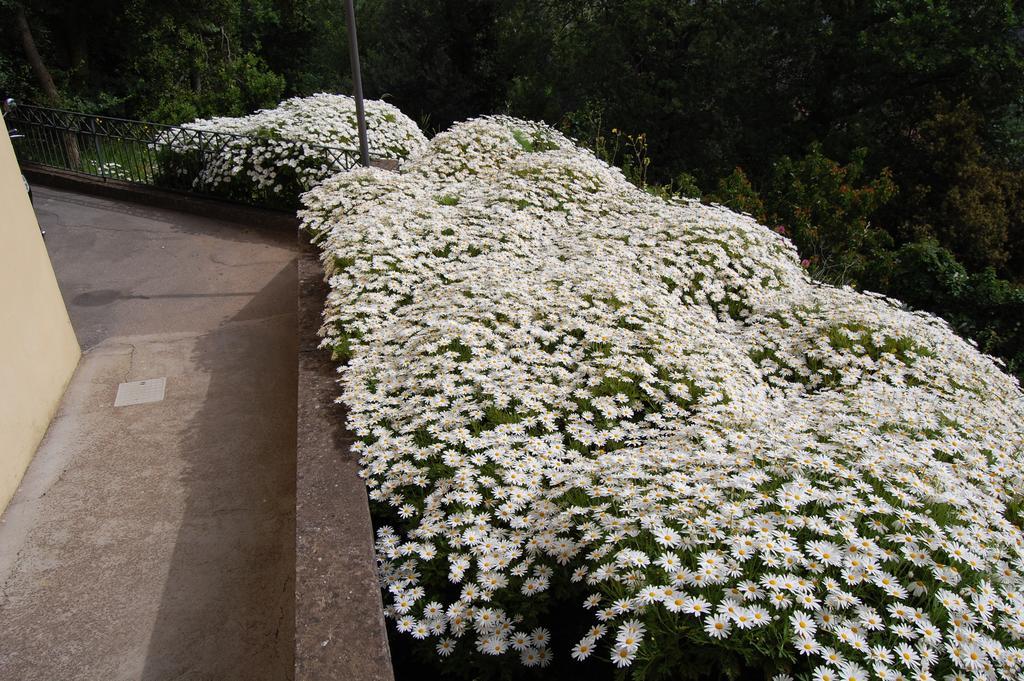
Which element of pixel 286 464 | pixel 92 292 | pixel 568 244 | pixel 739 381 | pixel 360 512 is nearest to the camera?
pixel 360 512

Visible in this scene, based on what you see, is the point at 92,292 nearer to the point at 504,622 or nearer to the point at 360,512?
the point at 360,512

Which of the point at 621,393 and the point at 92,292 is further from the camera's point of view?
the point at 92,292

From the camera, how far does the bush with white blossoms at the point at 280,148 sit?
9047 millimetres

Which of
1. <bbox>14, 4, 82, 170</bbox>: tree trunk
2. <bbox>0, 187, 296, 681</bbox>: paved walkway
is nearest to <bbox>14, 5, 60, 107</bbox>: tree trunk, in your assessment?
<bbox>14, 4, 82, 170</bbox>: tree trunk

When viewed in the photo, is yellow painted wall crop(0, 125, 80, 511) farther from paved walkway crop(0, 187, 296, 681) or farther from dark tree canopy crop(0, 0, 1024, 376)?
dark tree canopy crop(0, 0, 1024, 376)

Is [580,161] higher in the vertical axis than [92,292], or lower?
higher

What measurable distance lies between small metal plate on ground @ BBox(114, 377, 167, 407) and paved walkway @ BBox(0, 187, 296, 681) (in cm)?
8

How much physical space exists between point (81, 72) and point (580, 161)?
1803cm

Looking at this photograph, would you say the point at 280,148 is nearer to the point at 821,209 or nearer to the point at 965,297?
the point at 821,209

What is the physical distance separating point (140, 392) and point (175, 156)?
6.52m

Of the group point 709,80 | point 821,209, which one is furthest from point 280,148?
point 709,80

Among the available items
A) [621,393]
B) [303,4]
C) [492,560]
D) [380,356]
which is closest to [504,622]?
[492,560]

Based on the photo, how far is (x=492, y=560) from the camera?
2.51m

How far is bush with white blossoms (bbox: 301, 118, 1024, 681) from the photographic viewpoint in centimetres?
204
